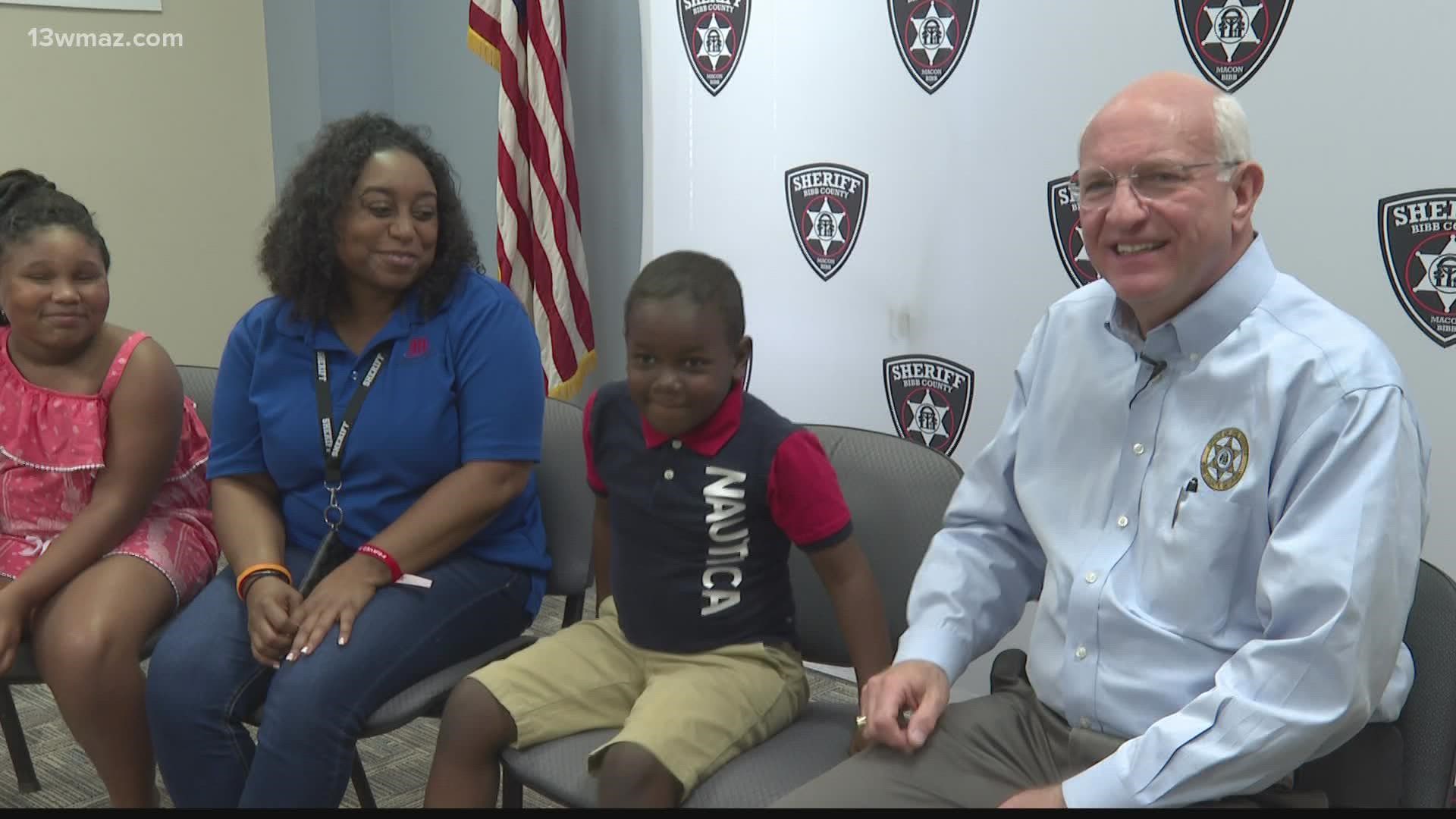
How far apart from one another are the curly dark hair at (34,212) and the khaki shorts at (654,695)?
3.74ft

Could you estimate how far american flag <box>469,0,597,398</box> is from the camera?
3.51 m

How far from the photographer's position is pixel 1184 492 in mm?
1462

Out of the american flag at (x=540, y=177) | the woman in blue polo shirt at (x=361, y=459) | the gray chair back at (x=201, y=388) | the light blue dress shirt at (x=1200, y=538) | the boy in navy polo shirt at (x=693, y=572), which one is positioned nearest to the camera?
the light blue dress shirt at (x=1200, y=538)

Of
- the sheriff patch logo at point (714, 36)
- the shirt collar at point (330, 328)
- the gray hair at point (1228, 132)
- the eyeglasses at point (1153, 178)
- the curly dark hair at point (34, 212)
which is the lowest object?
the shirt collar at point (330, 328)

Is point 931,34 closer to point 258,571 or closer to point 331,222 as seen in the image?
point 331,222

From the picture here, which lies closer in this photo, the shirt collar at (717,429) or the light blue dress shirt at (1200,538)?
the light blue dress shirt at (1200,538)

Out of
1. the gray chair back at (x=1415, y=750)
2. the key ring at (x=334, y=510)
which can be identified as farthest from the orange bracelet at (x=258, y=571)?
the gray chair back at (x=1415, y=750)

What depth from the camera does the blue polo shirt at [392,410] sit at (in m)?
2.08

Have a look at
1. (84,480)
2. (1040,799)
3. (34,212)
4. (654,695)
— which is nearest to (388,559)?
(654,695)

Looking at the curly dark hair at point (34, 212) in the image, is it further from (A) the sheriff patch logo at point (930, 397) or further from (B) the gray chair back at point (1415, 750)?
(B) the gray chair back at point (1415, 750)

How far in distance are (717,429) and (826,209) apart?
141 cm

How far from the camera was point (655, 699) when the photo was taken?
1.74 m

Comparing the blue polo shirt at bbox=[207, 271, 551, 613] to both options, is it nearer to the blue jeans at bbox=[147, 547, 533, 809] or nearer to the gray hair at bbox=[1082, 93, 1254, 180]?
the blue jeans at bbox=[147, 547, 533, 809]

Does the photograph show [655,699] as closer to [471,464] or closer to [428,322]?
[471,464]
